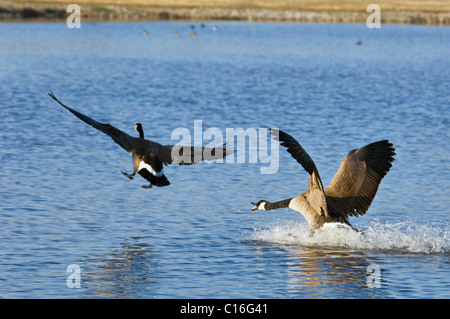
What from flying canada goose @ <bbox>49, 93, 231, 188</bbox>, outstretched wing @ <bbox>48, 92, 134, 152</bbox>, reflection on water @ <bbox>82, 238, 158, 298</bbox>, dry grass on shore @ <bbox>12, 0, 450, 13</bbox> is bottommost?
reflection on water @ <bbox>82, 238, 158, 298</bbox>

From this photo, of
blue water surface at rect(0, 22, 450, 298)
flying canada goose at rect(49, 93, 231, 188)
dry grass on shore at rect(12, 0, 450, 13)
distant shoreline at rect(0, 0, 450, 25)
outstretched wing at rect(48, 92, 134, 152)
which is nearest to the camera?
blue water surface at rect(0, 22, 450, 298)

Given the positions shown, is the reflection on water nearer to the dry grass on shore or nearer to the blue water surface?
the blue water surface

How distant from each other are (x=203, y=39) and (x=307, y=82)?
27.5 metres

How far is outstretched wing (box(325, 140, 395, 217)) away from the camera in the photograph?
14.0 meters

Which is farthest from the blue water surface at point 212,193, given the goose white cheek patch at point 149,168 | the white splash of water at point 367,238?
the goose white cheek patch at point 149,168

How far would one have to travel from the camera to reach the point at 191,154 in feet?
44.5

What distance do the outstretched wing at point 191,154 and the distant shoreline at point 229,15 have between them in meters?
76.1

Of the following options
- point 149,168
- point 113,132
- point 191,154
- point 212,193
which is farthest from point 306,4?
point 113,132

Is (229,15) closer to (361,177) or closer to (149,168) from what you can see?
(361,177)

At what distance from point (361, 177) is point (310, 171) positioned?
1.32 m

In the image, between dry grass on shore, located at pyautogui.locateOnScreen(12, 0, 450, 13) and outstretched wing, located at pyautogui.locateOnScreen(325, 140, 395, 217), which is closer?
outstretched wing, located at pyautogui.locateOnScreen(325, 140, 395, 217)

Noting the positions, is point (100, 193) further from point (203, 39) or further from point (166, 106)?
point (203, 39)

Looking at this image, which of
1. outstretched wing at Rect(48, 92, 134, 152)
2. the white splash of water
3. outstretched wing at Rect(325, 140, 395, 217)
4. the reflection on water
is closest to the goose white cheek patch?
outstretched wing at Rect(48, 92, 134, 152)

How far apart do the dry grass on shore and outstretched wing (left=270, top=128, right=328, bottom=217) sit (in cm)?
8055
